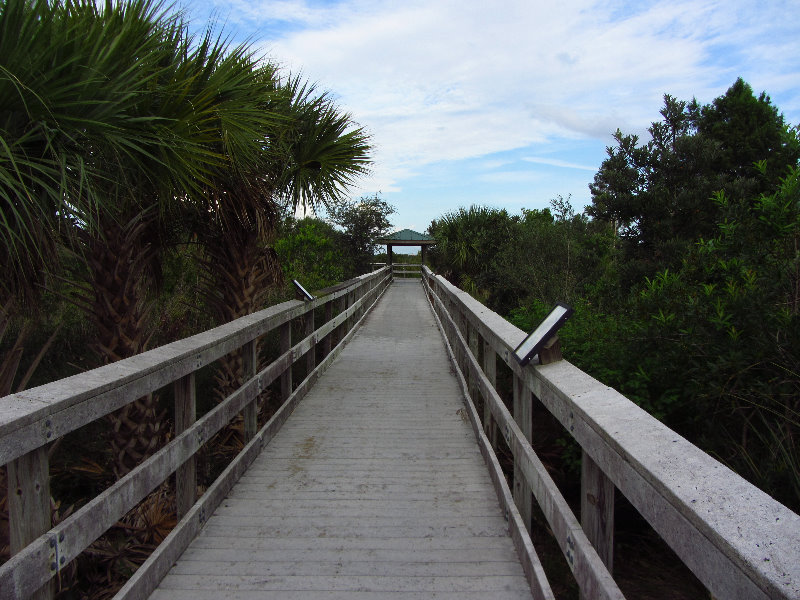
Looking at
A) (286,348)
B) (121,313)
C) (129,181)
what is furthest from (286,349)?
(129,181)

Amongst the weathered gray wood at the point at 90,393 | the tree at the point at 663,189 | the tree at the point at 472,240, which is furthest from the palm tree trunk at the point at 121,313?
the tree at the point at 472,240

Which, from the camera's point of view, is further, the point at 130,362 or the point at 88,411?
the point at 130,362

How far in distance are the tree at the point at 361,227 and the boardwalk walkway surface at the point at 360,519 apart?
81.5 ft

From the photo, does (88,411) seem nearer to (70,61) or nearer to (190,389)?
(190,389)

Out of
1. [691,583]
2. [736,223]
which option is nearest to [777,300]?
[736,223]

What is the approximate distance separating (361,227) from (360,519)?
1104 inches

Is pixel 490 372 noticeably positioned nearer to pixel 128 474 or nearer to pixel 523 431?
pixel 523 431

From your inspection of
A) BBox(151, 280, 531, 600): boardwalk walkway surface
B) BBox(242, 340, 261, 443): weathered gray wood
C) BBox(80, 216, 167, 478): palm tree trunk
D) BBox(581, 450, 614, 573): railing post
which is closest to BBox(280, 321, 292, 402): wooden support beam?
BBox(151, 280, 531, 600): boardwalk walkway surface

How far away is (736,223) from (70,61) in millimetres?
5581

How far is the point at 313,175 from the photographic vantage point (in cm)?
750

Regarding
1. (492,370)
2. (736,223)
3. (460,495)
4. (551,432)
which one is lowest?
(551,432)

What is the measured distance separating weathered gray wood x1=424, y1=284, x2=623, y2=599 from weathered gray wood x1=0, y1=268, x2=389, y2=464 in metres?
1.60

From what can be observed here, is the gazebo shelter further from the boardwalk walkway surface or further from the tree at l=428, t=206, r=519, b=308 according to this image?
the boardwalk walkway surface

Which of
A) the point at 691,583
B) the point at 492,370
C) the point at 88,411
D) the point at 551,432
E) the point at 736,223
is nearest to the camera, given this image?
the point at 88,411
